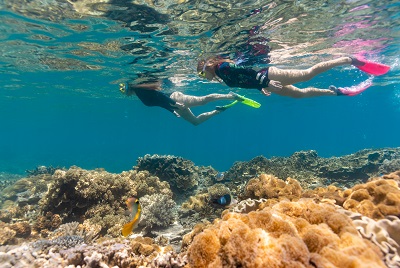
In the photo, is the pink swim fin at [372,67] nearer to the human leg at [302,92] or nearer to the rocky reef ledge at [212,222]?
the human leg at [302,92]

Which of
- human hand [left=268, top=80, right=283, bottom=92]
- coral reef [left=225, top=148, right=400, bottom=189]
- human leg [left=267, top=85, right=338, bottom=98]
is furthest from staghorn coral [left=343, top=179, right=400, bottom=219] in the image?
coral reef [left=225, top=148, right=400, bottom=189]

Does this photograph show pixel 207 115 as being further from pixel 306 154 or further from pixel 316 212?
pixel 316 212

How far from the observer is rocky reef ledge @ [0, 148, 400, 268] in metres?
2.86

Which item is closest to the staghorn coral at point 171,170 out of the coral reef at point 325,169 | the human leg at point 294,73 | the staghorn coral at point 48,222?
the coral reef at point 325,169

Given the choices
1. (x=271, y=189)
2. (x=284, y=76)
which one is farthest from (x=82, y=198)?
(x=284, y=76)

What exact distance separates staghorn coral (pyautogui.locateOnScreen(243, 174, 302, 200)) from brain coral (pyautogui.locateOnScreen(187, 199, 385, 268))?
3311 mm

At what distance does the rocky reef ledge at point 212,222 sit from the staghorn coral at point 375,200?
2 cm

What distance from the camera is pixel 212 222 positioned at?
25.8ft

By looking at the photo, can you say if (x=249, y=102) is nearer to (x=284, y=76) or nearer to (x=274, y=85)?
(x=284, y=76)

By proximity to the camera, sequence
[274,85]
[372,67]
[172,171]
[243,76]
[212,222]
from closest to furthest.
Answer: [212,222], [274,85], [243,76], [372,67], [172,171]

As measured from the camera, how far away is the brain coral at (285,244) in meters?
2.59

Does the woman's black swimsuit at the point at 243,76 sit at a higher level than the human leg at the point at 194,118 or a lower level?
higher

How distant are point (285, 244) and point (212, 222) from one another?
5.40 metres

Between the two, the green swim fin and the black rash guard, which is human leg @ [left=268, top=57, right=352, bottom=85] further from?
the black rash guard
